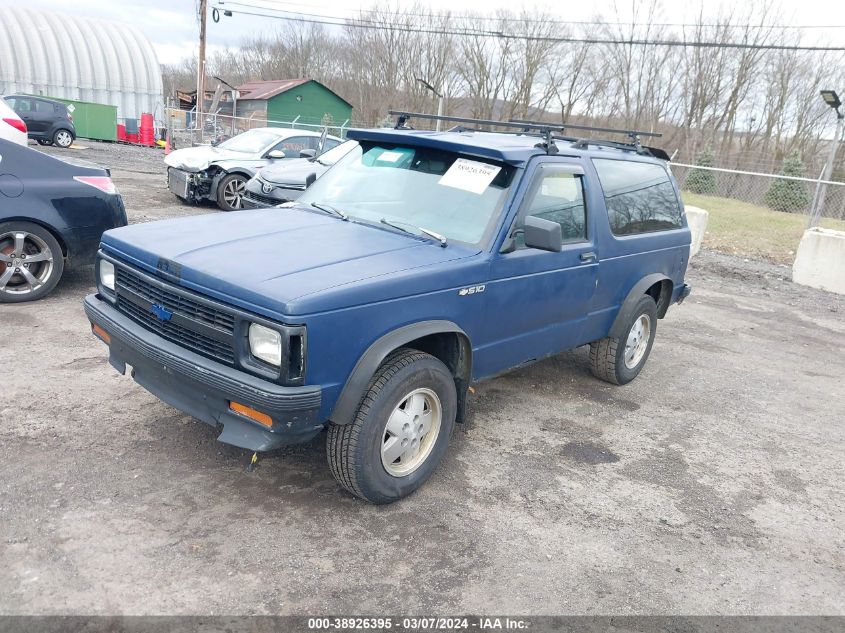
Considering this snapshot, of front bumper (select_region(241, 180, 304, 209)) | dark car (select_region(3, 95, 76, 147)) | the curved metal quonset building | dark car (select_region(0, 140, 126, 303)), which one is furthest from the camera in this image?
the curved metal quonset building

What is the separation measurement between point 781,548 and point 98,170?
20.9 feet

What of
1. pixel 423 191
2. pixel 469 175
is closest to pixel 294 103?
pixel 423 191

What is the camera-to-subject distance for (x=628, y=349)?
5.62 meters

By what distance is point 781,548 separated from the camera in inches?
138

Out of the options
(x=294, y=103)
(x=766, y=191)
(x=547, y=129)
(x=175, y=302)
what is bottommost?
(x=175, y=302)

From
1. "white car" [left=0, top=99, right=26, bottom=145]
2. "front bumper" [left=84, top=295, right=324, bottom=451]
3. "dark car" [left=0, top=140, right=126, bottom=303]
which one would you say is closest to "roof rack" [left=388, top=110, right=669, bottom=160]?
"front bumper" [left=84, top=295, right=324, bottom=451]

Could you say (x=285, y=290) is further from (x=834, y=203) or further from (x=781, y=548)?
(x=834, y=203)

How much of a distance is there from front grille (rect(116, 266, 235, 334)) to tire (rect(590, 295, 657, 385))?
3325mm

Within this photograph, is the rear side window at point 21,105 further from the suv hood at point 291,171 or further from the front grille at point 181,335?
the front grille at point 181,335

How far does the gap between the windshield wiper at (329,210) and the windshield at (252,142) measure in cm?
833

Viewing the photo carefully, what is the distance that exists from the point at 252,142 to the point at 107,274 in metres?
9.27

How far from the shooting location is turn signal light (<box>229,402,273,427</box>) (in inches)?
115

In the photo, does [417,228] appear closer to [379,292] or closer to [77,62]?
[379,292]

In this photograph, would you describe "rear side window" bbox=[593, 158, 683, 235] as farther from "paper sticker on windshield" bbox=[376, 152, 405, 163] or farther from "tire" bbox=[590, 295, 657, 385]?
"paper sticker on windshield" bbox=[376, 152, 405, 163]
